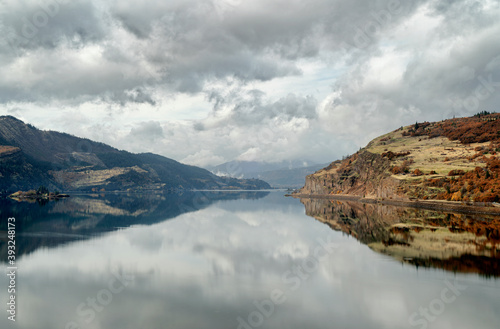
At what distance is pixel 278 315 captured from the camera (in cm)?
2191

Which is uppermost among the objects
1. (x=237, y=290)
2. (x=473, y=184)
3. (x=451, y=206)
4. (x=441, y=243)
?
(x=473, y=184)

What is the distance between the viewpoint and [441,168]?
424 feet

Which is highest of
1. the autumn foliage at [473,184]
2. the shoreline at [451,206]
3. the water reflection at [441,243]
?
the autumn foliage at [473,184]

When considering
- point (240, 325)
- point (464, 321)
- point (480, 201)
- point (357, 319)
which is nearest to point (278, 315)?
point (240, 325)

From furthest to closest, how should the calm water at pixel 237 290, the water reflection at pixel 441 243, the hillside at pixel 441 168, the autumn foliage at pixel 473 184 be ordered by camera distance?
the hillside at pixel 441 168 → the autumn foliage at pixel 473 184 → the water reflection at pixel 441 243 → the calm water at pixel 237 290

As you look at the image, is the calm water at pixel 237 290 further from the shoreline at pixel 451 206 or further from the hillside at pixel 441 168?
the hillside at pixel 441 168

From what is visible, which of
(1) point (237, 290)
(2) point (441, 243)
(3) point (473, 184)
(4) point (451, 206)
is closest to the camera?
(1) point (237, 290)

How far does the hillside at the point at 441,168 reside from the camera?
337ft

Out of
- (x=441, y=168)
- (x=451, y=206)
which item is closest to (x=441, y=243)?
(x=451, y=206)

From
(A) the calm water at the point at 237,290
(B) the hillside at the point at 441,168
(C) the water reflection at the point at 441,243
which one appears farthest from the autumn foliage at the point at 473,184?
(A) the calm water at the point at 237,290

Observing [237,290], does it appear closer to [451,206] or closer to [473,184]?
[451,206]

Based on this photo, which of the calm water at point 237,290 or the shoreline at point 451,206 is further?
the shoreline at point 451,206

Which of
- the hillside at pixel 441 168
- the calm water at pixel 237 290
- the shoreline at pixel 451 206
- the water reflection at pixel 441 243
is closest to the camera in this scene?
the calm water at pixel 237 290

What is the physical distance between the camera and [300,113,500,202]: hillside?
102812mm
